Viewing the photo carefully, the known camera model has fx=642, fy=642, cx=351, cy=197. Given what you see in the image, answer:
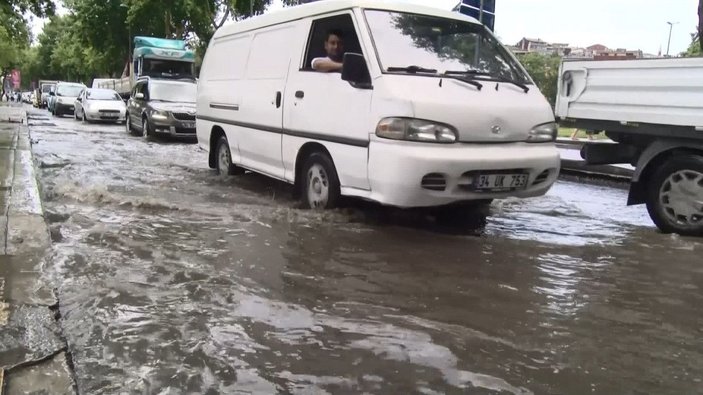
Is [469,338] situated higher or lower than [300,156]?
lower

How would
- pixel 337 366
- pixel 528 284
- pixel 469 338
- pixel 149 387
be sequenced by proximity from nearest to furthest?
pixel 149 387 < pixel 337 366 < pixel 469 338 < pixel 528 284

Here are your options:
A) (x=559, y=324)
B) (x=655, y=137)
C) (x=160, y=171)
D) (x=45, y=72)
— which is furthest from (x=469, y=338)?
(x=45, y=72)

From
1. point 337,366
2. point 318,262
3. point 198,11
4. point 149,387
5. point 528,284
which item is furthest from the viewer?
point 198,11

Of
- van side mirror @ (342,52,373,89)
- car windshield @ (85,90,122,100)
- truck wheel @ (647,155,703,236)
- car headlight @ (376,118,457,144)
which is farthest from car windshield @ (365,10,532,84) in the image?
car windshield @ (85,90,122,100)

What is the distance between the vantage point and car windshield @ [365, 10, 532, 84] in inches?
215

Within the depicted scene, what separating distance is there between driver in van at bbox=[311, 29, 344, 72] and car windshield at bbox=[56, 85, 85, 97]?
25.4 m

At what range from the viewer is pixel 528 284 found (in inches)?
167

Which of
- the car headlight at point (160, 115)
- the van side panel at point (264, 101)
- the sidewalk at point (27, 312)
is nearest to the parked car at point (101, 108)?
the car headlight at point (160, 115)

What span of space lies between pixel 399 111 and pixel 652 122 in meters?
2.56

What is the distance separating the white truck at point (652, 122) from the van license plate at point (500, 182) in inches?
56.4

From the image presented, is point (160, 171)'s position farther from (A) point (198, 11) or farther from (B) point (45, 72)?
(B) point (45, 72)

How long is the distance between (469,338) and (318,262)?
1593mm

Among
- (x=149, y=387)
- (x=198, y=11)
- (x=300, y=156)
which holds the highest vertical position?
(x=198, y=11)

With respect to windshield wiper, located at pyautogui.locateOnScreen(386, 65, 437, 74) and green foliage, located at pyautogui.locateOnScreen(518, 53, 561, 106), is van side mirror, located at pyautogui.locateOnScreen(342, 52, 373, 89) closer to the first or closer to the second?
windshield wiper, located at pyautogui.locateOnScreen(386, 65, 437, 74)
